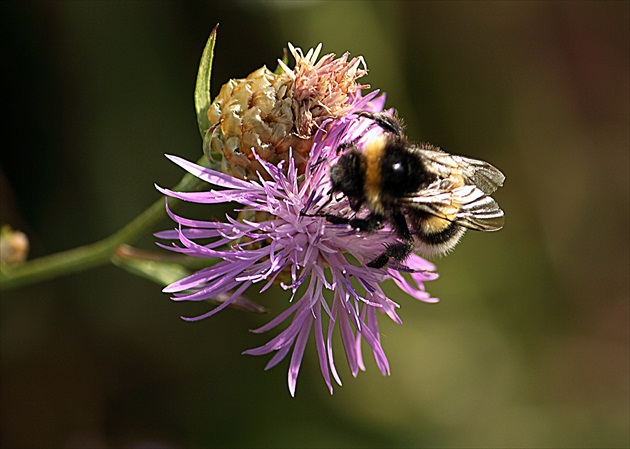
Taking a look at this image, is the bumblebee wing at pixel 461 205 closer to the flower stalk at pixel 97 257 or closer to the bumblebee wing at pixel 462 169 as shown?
the bumblebee wing at pixel 462 169

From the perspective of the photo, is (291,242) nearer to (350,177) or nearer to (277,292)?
(350,177)

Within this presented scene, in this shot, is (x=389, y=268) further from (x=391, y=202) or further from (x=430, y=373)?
(x=430, y=373)

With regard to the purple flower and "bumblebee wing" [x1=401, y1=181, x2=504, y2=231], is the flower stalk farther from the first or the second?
"bumblebee wing" [x1=401, y1=181, x2=504, y2=231]

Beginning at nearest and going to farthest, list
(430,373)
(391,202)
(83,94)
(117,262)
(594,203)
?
(391,202)
(117,262)
(83,94)
(430,373)
(594,203)

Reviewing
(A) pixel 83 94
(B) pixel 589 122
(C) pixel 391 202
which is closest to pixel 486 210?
(C) pixel 391 202

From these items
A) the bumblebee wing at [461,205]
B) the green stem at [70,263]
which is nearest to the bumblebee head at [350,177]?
the bumblebee wing at [461,205]

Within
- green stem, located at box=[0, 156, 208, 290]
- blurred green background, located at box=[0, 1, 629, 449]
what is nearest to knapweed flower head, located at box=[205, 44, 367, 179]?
green stem, located at box=[0, 156, 208, 290]
